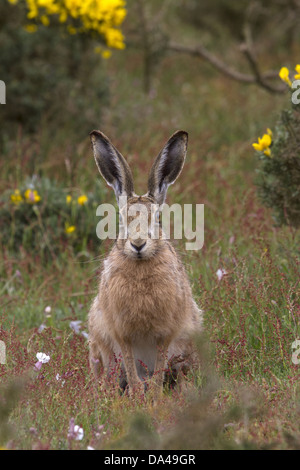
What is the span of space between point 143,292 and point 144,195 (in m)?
0.69

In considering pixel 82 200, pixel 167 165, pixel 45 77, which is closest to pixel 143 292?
pixel 167 165

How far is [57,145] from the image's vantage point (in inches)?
370

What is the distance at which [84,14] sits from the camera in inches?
369

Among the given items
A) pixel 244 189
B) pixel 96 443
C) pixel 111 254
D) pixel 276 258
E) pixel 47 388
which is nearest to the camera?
pixel 96 443

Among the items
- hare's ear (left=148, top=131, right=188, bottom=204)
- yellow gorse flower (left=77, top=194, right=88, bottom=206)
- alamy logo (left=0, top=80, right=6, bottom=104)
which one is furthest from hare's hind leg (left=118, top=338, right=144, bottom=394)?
alamy logo (left=0, top=80, right=6, bottom=104)

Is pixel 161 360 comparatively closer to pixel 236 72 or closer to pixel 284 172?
pixel 284 172

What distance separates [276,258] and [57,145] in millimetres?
4078

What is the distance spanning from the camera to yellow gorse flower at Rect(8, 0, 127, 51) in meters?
9.24

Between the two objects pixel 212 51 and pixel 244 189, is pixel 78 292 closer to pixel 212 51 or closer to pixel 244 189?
pixel 244 189

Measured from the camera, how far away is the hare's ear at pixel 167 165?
16.3ft

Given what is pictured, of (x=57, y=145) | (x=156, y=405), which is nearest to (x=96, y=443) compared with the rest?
(x=156, y=405)

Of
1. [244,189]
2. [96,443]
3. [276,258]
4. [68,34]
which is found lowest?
[96,443]

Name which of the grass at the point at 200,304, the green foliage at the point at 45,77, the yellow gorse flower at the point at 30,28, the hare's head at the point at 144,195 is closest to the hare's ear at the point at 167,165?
the hare's head at the point at 144,195

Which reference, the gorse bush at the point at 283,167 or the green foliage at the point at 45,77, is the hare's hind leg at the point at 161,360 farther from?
the green foliage at the point at 45,77
